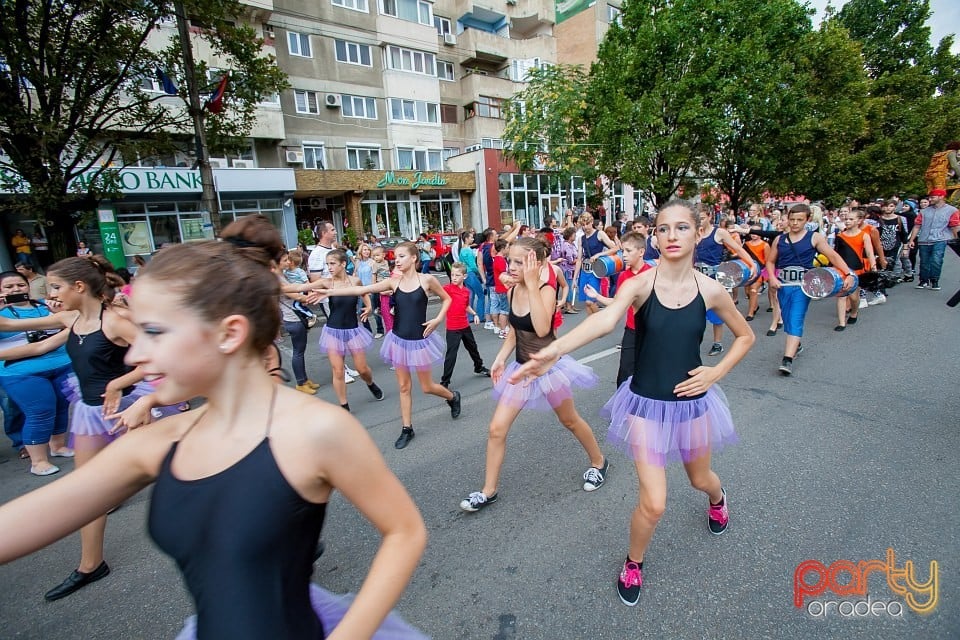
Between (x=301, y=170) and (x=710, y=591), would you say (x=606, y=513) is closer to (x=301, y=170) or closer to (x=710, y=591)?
(x=710, y=591)

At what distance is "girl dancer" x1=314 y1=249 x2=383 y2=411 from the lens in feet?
17.8

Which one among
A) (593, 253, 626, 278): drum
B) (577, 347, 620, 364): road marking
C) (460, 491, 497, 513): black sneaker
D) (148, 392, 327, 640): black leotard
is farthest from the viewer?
(593, 253, 626, 278): drum

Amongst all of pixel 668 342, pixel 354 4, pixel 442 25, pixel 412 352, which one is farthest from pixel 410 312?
pixel 442 25

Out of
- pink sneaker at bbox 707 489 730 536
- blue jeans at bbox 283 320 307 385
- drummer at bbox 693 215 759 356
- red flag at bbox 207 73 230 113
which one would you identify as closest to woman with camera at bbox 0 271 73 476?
blue jeans at bbox 283 320 307 385

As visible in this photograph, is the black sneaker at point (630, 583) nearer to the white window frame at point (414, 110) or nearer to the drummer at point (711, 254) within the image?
the drummer at point (711, 254)

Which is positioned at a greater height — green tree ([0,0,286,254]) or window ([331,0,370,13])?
window ([331,0,370,13])

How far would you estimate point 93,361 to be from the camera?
315 cm

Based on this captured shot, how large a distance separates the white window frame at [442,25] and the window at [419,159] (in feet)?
27.1

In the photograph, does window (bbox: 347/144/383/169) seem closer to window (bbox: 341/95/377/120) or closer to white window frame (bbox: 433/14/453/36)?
window (bbox: 341/95/377/120)

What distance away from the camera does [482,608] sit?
2549 mm

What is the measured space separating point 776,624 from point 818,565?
23.4 inches

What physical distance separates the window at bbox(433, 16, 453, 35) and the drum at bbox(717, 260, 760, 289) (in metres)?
30.2

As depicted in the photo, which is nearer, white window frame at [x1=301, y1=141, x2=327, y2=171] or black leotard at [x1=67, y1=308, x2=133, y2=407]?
black leotard at [x1=67, y1=308, x2=133, y2=407]

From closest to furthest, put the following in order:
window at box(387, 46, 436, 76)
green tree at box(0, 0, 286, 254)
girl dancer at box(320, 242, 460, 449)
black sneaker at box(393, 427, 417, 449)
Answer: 1. black sneaker at box(393, 427, 417, 449)
2. girl dancer at box(320, 242, 460, 449)
3. green tree at box(0, 0, 286, 254)
4. window at box(387, 46, 436, 76)
